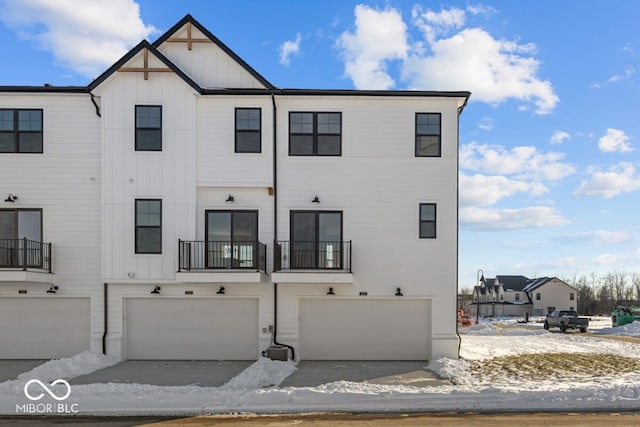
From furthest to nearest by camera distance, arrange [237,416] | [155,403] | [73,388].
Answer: [73,388], [155,403], [237,416]

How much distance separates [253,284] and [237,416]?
6425 mm

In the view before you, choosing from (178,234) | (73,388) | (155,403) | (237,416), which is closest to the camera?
(237,416)

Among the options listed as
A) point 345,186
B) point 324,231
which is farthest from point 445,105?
point 324,231

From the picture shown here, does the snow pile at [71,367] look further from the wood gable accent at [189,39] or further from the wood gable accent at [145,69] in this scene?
the wood gable accent at [189,39]

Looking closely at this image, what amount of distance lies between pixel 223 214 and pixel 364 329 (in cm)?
590

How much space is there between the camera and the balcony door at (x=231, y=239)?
15055 millimetres

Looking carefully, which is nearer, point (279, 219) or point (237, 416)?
point (237, 416)

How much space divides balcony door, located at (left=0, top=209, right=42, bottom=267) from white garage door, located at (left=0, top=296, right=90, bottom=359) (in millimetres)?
1428

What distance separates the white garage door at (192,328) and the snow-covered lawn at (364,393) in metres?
1.34

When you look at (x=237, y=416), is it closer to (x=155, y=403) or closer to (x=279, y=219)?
(x=155, y=403)

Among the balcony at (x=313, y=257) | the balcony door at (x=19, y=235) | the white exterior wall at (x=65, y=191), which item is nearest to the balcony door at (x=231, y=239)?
the balcony at (x=313, y=257)

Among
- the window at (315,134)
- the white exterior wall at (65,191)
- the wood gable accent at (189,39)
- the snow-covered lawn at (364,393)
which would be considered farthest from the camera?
the wood gable accent at (189,39)

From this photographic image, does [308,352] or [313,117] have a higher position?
[313,117]

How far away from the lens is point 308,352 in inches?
611
